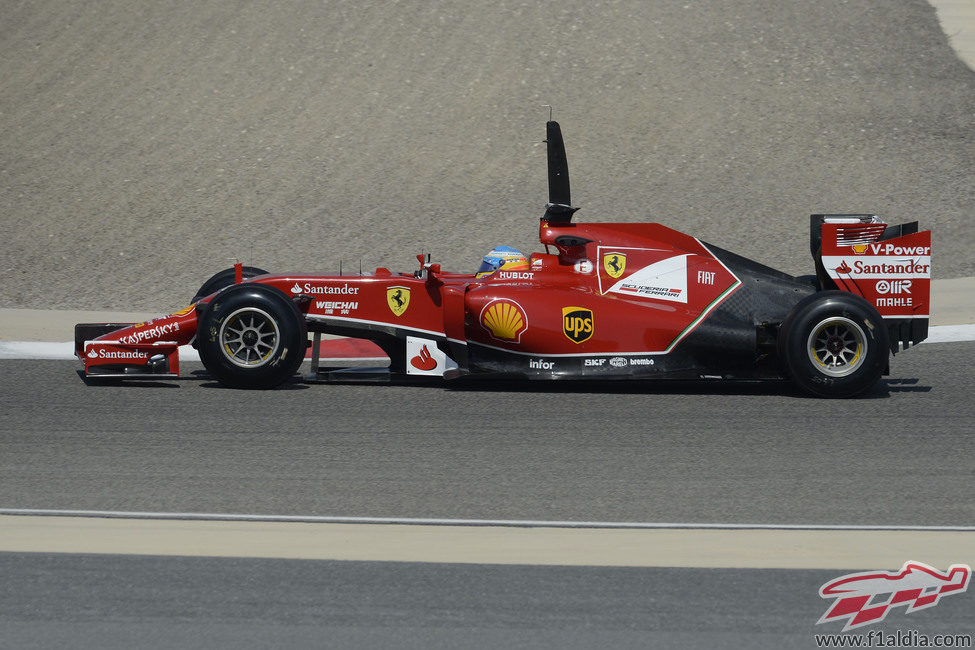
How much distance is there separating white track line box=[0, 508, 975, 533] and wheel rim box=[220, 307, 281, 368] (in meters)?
3.50

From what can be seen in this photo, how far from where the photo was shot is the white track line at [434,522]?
5.63 metres

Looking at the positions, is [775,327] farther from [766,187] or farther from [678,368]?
[766,187]

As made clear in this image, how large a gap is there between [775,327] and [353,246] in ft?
32.1

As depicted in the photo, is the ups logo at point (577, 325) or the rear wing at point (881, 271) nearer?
the ups logo at point (577, 325)

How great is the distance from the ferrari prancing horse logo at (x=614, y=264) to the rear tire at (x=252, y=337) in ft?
7.71

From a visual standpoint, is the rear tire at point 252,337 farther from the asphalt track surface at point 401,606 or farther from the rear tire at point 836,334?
the asphalt track surface at point 401,606

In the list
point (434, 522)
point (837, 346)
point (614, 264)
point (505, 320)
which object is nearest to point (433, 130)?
point (614, 264)

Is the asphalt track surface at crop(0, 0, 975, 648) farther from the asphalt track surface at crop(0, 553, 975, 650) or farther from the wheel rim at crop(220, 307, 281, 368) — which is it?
the wheel rim at crop(220, 307, 281, 368)

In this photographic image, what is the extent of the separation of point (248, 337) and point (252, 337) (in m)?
0.03

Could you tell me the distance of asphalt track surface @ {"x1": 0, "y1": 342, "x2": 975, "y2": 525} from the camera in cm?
608

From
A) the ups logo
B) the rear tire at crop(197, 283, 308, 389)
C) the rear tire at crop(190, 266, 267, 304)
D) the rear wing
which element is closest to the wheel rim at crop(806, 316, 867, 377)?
the rear wing

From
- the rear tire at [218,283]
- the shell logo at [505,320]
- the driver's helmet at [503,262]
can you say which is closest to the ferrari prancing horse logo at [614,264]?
the driver's helmet at [503,262]

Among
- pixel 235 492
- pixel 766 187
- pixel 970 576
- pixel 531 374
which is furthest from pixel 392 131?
pixel 970 576

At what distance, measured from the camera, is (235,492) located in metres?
6.29
